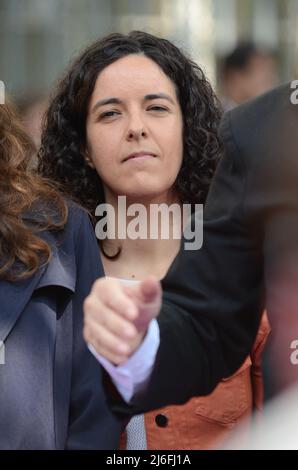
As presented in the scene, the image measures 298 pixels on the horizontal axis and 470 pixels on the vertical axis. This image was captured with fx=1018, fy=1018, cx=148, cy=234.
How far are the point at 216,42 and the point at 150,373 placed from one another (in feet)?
31.9

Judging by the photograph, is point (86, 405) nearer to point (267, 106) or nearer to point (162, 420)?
point (162, 420)

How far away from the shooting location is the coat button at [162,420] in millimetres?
2924

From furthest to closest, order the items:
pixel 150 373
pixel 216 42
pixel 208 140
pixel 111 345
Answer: pixel 216 42, pixel 208 140, pixel 150 373, pixel 111 345

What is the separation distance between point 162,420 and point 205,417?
12 centimetres

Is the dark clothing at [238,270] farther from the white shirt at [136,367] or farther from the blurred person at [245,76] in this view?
the blurred person at [245,76]

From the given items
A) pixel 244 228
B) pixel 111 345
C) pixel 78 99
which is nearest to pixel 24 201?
pixel 78 99

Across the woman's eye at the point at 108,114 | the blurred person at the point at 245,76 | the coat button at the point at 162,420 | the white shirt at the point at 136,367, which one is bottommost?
the coat button at the point at 162,420

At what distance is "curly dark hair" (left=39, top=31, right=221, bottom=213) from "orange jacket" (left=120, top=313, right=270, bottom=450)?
2.14 feet

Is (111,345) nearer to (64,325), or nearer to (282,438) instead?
(282,438)

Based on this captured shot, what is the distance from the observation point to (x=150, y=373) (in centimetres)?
194

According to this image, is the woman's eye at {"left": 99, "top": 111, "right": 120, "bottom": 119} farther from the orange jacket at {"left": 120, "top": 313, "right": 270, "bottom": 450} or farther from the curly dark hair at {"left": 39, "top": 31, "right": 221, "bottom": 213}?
the orange jacket at {"left": 120, "top": 313, "right": 270, "bottom": 450}

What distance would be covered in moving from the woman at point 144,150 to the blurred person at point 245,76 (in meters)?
3.28

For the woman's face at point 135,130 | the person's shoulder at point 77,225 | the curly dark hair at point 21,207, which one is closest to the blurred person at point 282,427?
the curly dark hair at point 21,207

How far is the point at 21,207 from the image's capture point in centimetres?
288
